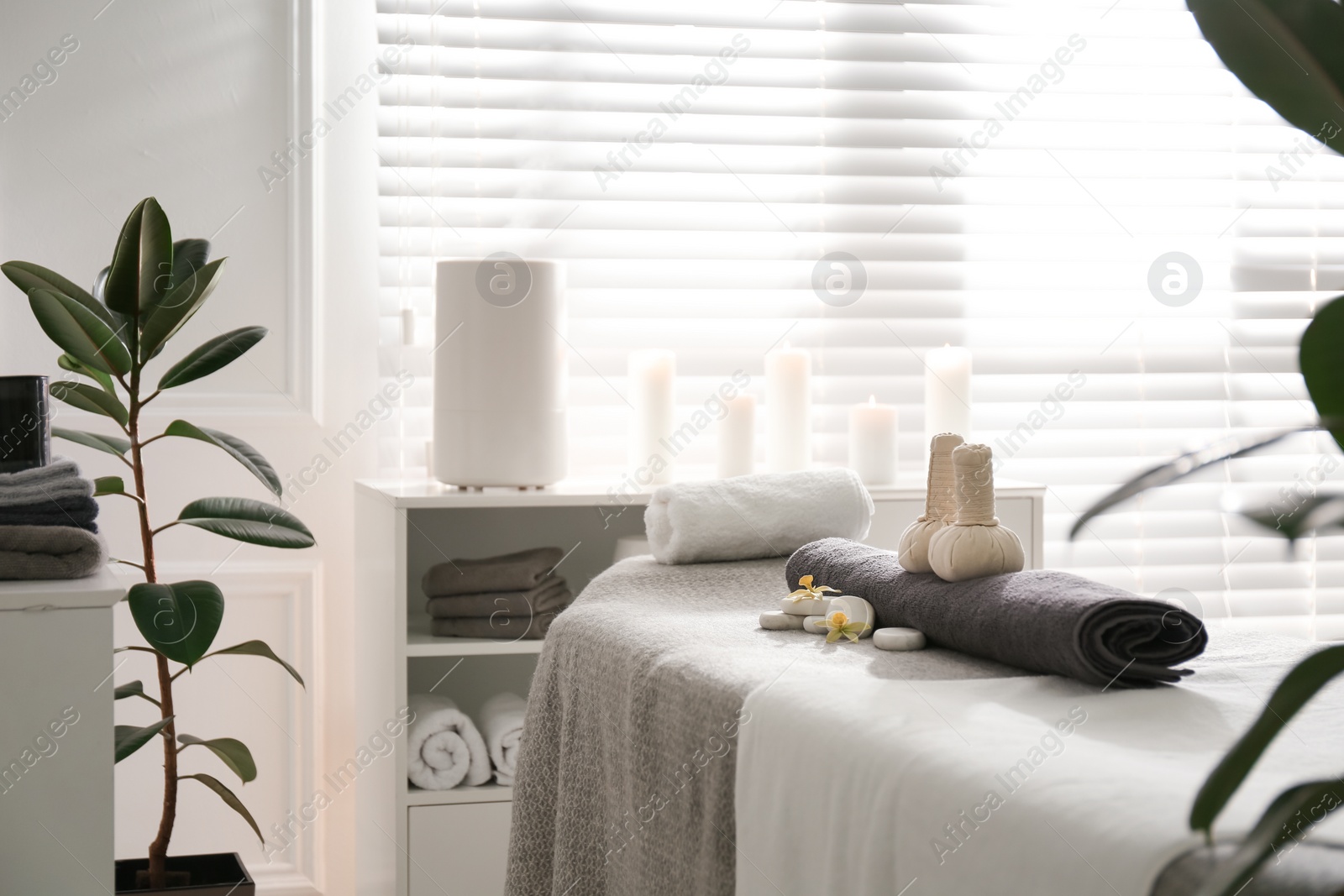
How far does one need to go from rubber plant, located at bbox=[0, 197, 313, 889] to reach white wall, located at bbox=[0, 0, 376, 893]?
356 mm

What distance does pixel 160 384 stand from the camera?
1.39 metres

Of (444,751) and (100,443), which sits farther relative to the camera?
(444,751)

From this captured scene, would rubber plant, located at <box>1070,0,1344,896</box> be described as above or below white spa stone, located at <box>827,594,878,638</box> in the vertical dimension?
above

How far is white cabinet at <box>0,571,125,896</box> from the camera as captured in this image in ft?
3.12

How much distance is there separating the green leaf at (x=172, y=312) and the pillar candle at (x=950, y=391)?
1027 mm

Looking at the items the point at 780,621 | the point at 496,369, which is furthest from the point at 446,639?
the point at 780,621

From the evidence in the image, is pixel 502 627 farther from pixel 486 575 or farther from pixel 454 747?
pixel 454 747

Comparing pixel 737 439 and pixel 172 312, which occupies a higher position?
pixel 172 312

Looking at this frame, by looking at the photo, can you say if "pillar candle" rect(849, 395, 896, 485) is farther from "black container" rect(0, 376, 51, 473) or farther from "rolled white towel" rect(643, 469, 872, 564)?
"black container" rect(0, 376, 51, 473)

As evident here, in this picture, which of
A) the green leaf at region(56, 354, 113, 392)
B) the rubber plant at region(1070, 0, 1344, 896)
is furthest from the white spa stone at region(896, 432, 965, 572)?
the green leaf at region(56, 354, 113, 392)

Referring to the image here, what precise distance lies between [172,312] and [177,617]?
36 centimetres

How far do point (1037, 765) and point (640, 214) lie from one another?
1.50 metres

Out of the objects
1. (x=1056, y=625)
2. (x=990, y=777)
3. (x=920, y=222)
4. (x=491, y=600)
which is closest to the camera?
(x=990, y=777)

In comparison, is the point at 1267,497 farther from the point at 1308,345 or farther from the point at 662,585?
the point at 1308,345
